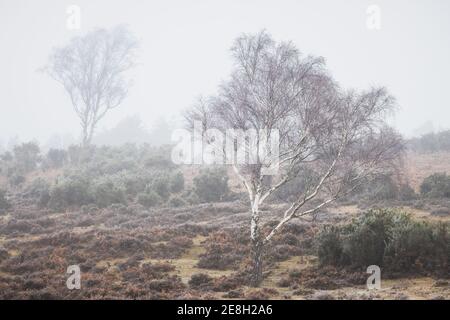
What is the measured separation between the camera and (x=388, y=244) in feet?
41.5

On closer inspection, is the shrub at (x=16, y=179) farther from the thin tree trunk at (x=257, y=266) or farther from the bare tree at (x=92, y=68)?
the thin tree trunk at (x=257, y=266)

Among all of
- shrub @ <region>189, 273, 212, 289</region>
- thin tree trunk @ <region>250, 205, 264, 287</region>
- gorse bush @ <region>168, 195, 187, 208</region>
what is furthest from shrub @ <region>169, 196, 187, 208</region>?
thin tree trunk @ <region>250, 205, 264, 287</region>

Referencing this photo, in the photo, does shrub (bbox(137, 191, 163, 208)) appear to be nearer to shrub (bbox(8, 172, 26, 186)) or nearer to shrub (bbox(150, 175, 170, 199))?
shrub (bbox(150, 175, 170, 199))

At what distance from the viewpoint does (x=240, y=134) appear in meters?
13.7

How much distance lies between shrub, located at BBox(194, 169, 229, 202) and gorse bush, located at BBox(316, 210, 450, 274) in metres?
14.8

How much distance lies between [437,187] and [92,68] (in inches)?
1404

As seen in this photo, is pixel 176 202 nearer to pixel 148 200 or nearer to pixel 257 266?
pixel 148 200

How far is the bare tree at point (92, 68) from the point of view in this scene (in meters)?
45.0

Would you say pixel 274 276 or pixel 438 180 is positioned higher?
pixel 438 180

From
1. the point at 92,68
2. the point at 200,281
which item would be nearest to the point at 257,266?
the point at 200,281
